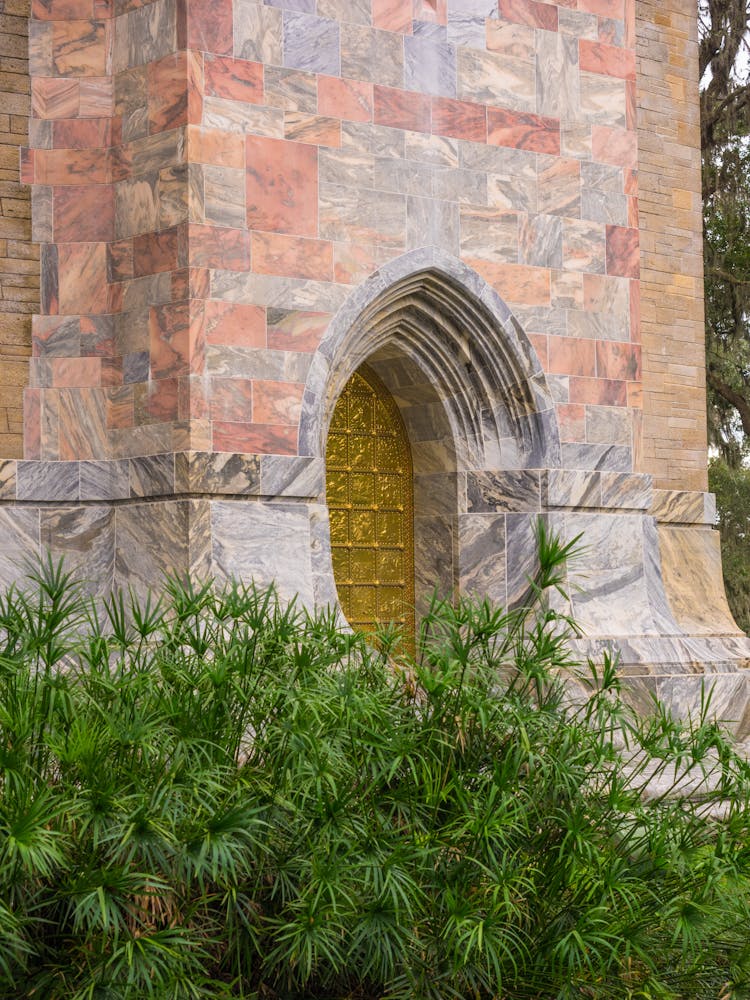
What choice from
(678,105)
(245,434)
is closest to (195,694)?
(245,434)

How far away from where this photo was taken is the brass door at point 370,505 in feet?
35.4

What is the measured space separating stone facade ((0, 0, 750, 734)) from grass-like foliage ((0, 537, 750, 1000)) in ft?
8.04

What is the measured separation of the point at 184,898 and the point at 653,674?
5.67m

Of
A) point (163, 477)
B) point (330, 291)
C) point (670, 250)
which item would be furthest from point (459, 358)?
point (670, 250)

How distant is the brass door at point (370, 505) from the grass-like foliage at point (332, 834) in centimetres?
452

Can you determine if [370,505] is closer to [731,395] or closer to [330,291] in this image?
[330,291]

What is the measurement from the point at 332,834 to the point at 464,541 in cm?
546

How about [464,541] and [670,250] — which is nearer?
[464,541]

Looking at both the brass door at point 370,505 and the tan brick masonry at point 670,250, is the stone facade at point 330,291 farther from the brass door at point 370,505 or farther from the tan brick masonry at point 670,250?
the tan brick masonry at point 670,250

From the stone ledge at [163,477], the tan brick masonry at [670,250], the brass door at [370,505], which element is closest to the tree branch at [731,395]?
the tan brick masonry at [670,250]

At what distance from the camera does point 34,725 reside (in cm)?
524

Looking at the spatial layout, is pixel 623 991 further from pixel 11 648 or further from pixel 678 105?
pixel 678 105

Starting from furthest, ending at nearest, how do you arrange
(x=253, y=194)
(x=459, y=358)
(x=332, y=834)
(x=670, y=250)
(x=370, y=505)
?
(x=670, y=250) → (x=370, y=505) → (x=459, y=358) → (x=253, y=194) → (x=332, y=834)

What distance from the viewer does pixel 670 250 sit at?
12.7 metres
